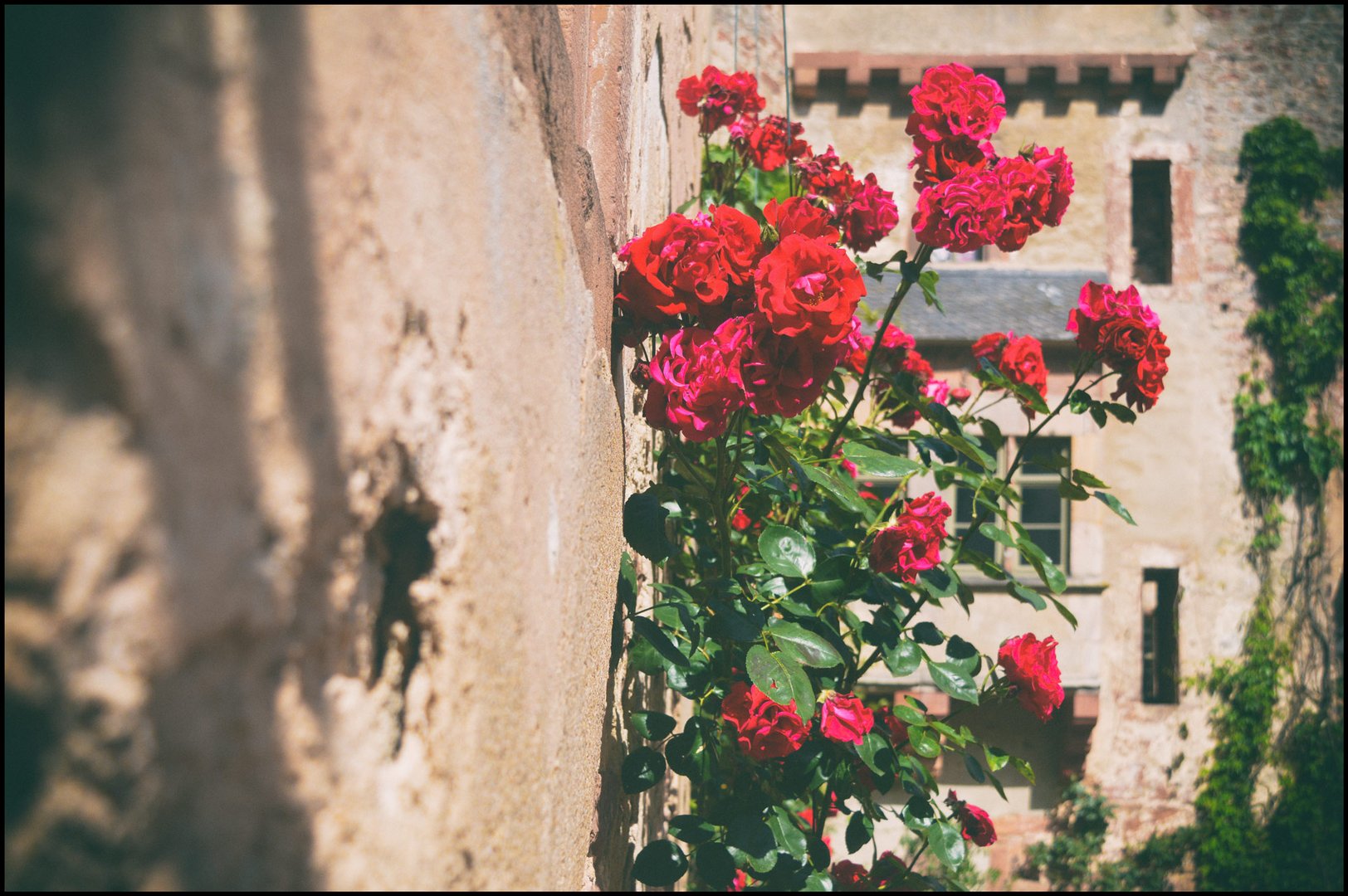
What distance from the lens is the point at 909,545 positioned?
1648 mm

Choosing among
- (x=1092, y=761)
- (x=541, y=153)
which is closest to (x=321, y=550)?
(x=541, y=153)

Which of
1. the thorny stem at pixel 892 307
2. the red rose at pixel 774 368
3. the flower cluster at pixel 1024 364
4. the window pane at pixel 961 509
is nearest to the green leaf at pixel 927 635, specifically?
the thorny stem at pixel 892 307

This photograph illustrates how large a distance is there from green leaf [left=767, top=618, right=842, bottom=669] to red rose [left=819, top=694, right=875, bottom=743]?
0.25 m

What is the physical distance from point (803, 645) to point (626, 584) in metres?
0.30

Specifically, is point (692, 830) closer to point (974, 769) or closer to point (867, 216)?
point (974, 769)

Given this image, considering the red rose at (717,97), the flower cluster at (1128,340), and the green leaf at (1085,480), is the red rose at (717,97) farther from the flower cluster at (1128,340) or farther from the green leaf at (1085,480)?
the green leaf at (1085,480)

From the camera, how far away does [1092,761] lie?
26.7 ft

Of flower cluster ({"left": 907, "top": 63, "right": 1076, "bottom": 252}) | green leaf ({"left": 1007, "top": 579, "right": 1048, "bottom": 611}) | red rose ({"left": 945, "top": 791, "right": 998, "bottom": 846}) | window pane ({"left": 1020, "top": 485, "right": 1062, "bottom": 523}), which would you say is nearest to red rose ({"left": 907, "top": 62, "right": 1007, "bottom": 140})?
flower cluster ({"left": 907, "top": 63, "right": 1076, "bottom": 252})

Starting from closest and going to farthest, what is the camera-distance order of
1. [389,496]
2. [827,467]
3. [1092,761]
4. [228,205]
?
1. [228,205]
2. [389,496]
3. [827,467]
4. [1092,761]

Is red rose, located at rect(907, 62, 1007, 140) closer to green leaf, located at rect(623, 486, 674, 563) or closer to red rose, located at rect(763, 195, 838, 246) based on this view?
red rose, located at rect(763, 195, 838, 246)

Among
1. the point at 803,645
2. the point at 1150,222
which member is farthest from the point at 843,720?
the point at 1150,222

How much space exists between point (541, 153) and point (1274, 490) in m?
9.07

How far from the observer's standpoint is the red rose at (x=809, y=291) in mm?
1158

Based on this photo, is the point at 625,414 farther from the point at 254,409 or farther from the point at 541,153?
the point at 254,409
